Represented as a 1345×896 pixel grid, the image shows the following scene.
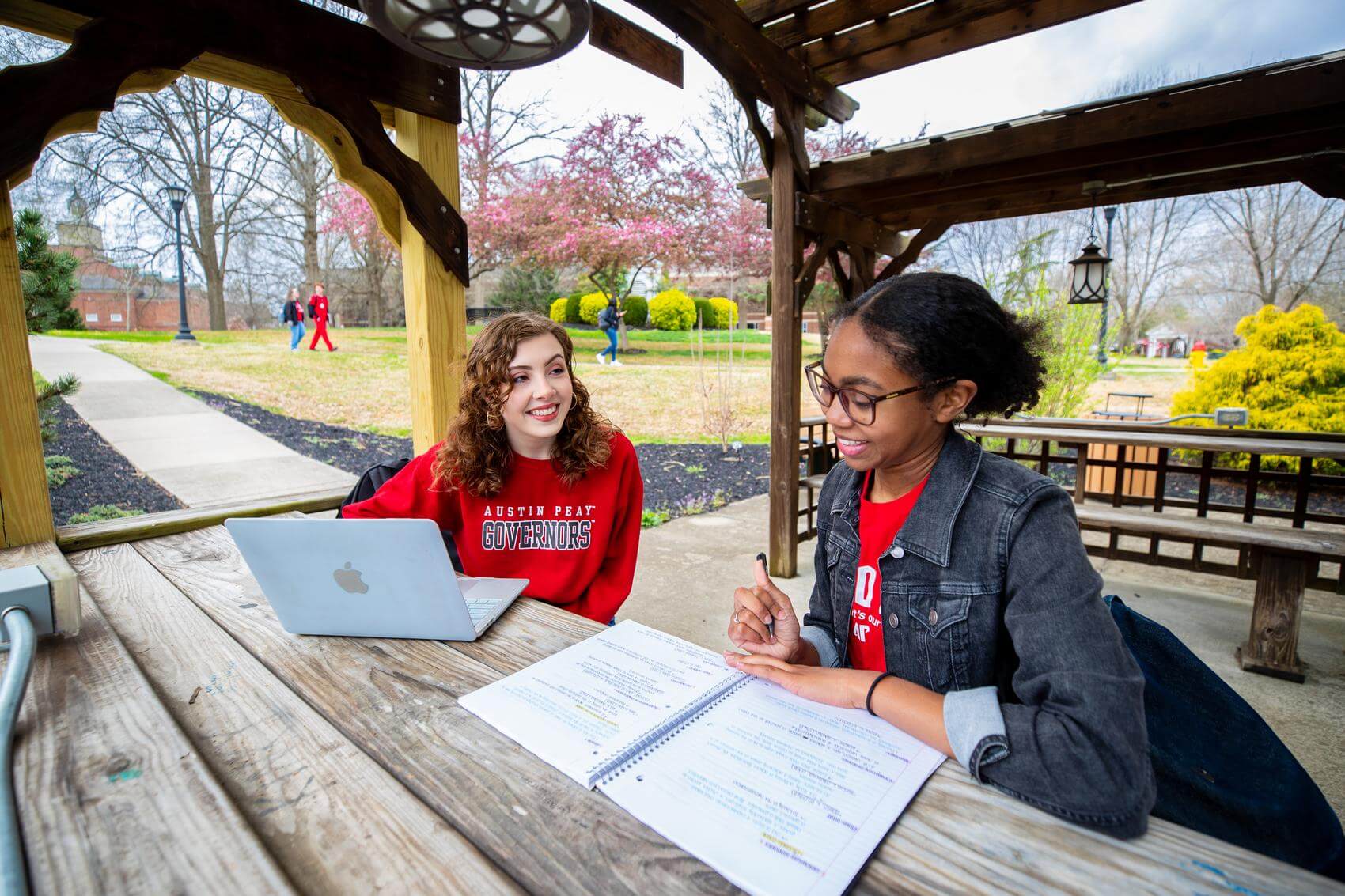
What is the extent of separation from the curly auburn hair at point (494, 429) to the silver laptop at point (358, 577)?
22.1 inches

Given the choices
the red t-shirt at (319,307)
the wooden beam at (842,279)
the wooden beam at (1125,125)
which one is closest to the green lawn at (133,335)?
the red t-shirt at (319,307)

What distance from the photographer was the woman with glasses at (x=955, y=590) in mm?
709

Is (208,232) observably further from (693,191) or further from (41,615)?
(693,191)

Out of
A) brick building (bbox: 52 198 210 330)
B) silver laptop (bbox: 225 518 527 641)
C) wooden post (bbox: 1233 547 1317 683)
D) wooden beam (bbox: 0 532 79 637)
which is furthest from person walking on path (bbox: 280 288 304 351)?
wooden post (bbox: 1233 547 1317 683)

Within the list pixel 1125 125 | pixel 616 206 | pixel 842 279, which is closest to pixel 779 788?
pixel 1125 125

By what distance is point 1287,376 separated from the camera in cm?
590

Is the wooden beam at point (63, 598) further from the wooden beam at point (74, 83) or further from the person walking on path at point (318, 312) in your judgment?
the person walking on path at point (318, 312)

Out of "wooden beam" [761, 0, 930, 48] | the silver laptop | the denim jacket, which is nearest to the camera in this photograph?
the denim jacket

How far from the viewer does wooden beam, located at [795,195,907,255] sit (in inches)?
143

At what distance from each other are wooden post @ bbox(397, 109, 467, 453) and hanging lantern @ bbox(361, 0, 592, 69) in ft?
3.01

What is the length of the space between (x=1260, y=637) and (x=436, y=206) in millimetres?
3792

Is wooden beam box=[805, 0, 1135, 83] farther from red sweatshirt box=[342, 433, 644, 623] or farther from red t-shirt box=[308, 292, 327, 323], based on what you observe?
red t-shirt box=[308, 292, 327, 323]

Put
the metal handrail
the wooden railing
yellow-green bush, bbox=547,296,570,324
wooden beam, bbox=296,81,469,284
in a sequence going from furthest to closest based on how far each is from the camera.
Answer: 1. yellow-green bush, bbox=547,296,570,324
2. the wooden railing
3. wooden beam, bbox=296,81,469,284
4. the metal handrail

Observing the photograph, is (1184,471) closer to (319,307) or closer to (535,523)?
(535,523)
